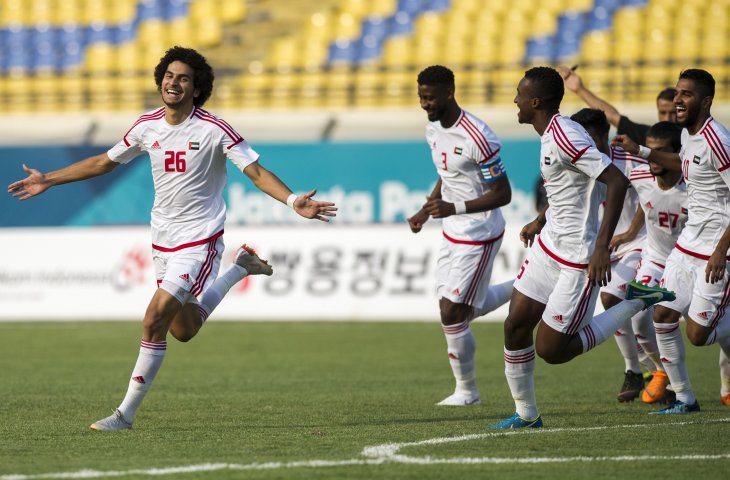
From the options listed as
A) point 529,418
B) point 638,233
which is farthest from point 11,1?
point 529,418

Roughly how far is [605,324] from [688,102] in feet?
5.55

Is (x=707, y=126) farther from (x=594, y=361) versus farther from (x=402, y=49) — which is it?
(x=402, y=49)

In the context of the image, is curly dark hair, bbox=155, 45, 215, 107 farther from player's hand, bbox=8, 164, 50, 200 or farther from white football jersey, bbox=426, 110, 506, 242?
white football jersey, bbox=426, 110, 506, 242

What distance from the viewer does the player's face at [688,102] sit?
8.48m

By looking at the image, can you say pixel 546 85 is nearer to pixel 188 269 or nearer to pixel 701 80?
pixel 701 80

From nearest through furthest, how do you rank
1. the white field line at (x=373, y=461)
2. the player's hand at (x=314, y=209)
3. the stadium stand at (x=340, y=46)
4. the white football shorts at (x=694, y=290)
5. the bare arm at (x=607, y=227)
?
the white field line at (x=373, y=461)
the bare arm at (x=607, y=227)
the player's hand at (x=314, y=209)
the white football shorts at (x=694, y=290)
the stadium stand at (x=340, y=46)

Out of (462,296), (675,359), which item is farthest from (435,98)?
(675,359)

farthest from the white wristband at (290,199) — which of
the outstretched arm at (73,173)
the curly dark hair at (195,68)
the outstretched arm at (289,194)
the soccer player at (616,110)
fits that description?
the soccer player at (616,110)

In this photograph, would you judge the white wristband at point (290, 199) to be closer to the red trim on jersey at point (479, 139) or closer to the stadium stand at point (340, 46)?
the red trim on jersey at point (479, 139)

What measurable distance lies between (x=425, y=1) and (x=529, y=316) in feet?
64.3

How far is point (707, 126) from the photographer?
336 inches

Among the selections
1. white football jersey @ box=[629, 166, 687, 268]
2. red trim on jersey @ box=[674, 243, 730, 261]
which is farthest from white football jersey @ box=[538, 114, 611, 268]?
white football jersey @ box=[629, 166, 687, 268]

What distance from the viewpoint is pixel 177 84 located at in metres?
8.45

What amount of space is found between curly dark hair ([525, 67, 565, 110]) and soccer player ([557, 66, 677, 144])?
9.24 feet
